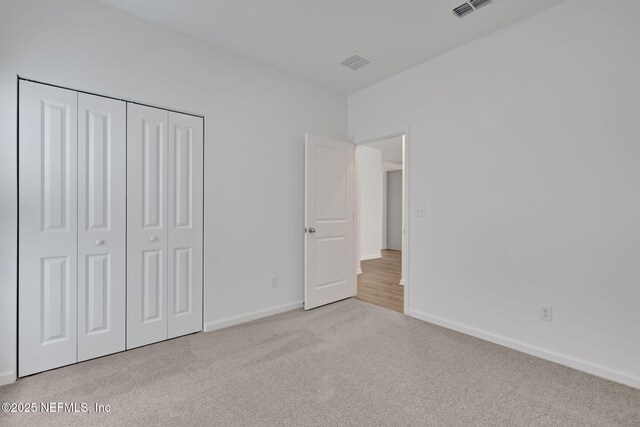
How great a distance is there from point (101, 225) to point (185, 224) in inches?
24.2

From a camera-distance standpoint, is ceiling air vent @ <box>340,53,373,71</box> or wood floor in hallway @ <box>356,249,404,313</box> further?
wood floor in hallway @ <box>356,249,404,313</box>

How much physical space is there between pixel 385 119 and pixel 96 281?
324 cm

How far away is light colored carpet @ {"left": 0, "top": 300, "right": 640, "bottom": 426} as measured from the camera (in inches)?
64.3

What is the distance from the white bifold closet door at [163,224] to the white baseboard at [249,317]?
14 centimetres

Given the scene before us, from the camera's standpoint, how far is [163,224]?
8.41ft

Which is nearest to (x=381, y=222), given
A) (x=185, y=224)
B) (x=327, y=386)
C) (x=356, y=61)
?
(x=356, y=61)

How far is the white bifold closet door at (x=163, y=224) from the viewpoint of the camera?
242 cm

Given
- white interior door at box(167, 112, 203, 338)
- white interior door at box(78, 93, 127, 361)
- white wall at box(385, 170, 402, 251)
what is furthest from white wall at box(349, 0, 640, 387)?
white wall at box(385, 170, 402, 251)

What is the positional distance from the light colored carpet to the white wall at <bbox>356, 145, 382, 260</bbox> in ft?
14.8

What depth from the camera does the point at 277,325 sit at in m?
2.94

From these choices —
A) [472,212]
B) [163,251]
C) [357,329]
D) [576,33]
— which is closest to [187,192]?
[163,251]

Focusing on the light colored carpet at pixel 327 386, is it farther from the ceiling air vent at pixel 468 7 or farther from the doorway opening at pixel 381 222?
the ceiling air vent at pixel 468 7

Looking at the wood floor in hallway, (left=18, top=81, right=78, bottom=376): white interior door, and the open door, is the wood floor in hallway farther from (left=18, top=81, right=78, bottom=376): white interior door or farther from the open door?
(left=18, top=81, right=78, bottom=376): white interior door

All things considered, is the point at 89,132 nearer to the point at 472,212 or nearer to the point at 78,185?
the point at 78,185
